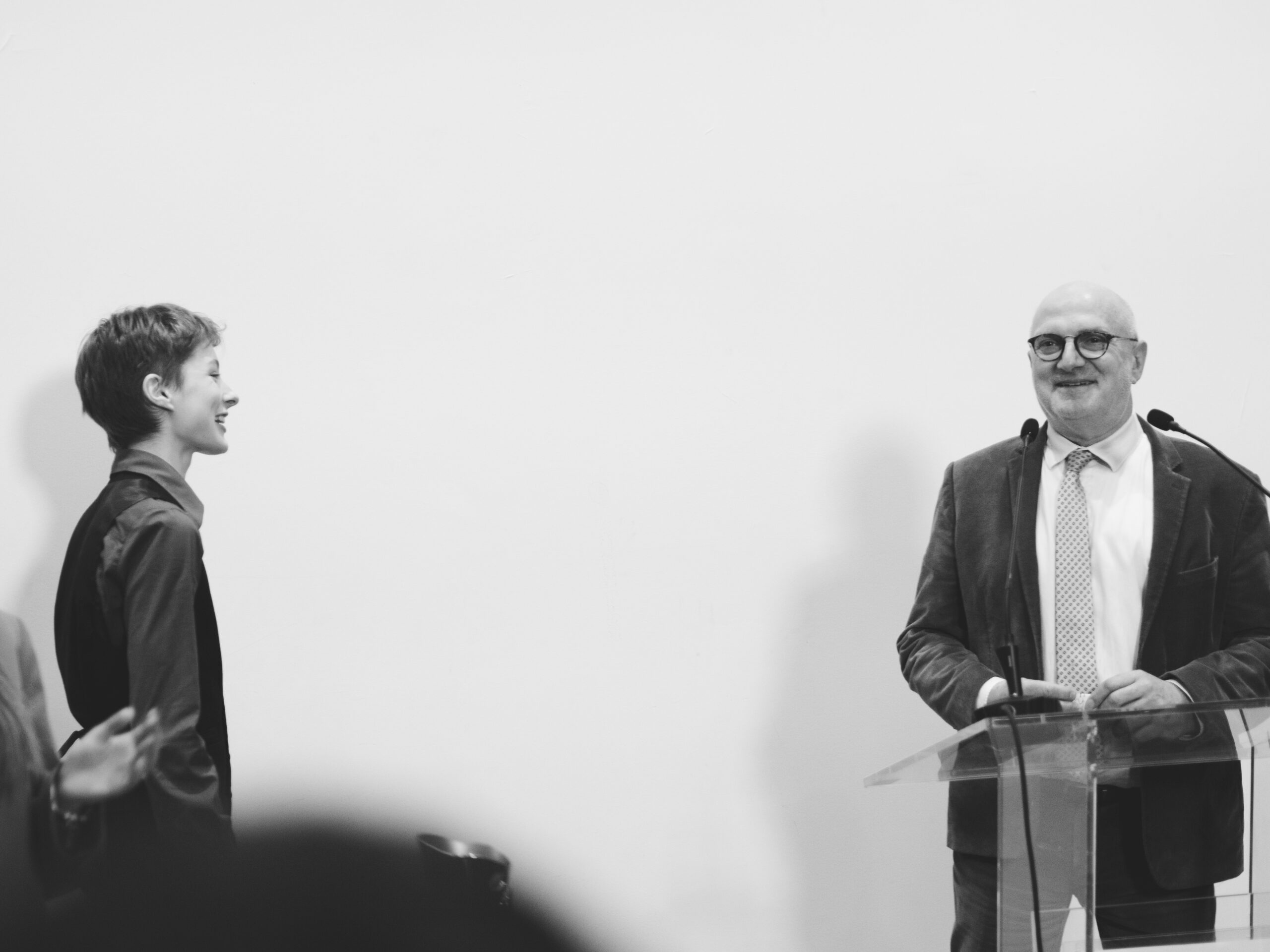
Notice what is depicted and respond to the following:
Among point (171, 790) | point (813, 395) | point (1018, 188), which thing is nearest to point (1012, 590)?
point (813, 395)

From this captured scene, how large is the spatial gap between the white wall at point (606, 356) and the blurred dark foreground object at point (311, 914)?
228 cm

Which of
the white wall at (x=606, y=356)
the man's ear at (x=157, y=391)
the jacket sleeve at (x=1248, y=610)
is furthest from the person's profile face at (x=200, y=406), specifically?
the jacket sleeve at (x=1248, y=610)

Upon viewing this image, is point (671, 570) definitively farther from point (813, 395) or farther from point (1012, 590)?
point (1012, 590)

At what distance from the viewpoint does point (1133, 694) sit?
1804mm

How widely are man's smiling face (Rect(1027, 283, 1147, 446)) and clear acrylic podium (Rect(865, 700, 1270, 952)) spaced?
79cm

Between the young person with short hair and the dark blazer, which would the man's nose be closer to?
the dark blazer

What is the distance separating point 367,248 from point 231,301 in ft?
0.96

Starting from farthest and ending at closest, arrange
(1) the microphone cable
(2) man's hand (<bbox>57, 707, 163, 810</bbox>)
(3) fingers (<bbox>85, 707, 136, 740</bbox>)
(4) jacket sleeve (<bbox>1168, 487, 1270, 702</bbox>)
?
(4) jacket sleeve (<bbox>1168, 487, 1270, 702</bbox>) < (3) fingers (<bbox>85, 707, 136, 740</bbox>) < (1) the microphone cable < (2) man's hand (<bbox>57, 707, 163, 810</bbox>)

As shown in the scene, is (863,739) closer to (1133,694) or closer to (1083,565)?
(1083,565)

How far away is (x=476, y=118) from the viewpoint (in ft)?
9.30

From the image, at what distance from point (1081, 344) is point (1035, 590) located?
1.47 ft

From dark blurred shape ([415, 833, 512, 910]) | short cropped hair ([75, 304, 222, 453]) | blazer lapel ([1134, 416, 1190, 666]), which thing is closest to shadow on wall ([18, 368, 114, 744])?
short cropped hair ([75, 304, 222, 453])

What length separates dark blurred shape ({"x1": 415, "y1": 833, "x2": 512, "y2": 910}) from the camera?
0.44 meters

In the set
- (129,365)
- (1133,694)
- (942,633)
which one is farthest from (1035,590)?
(129,365)
